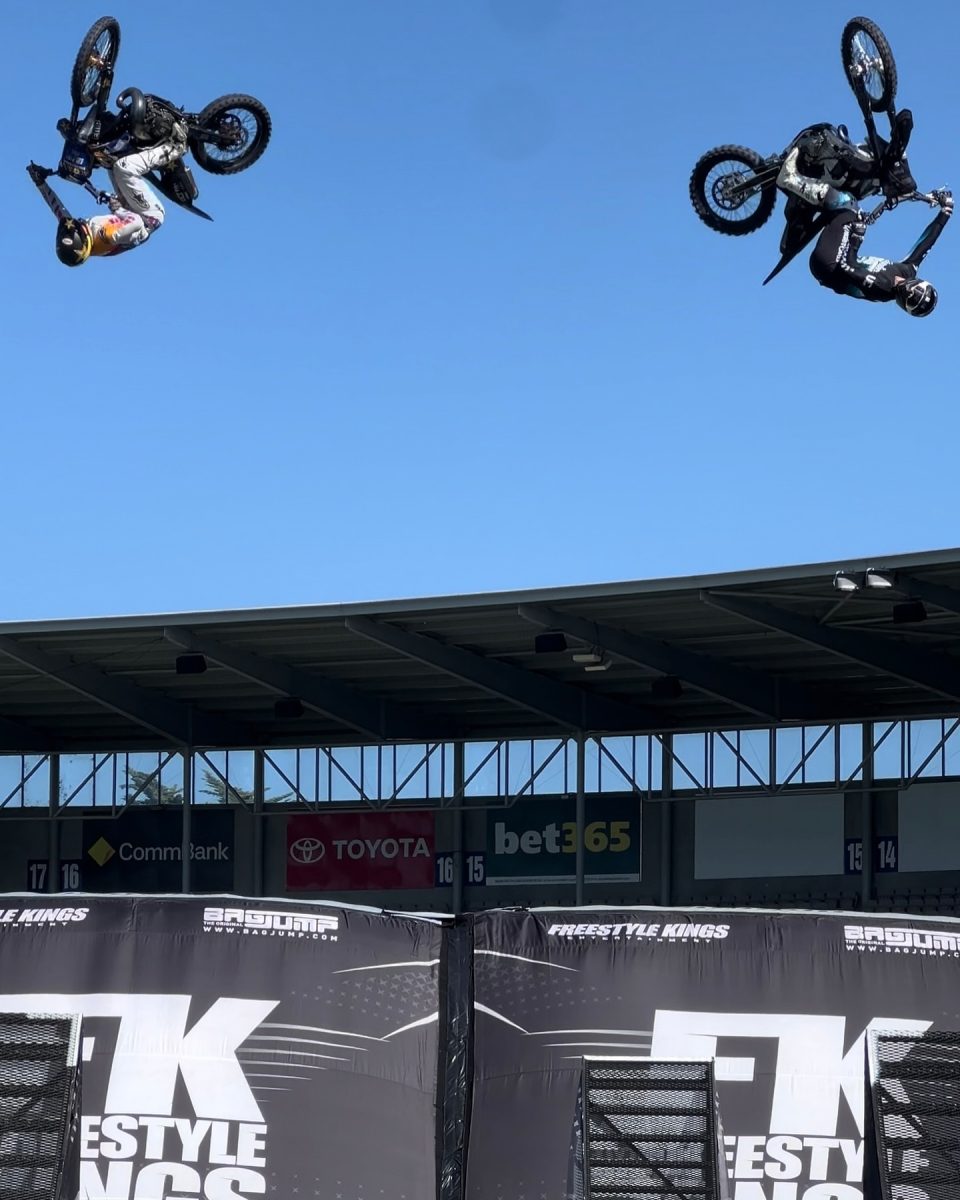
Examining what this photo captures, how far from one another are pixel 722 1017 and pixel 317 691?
2119 centimetres

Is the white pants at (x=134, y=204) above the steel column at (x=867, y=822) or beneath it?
above

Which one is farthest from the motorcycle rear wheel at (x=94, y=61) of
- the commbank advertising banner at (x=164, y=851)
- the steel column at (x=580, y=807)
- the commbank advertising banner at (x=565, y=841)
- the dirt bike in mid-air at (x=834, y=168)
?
the commbank advertising banner at (x=164, y=851)

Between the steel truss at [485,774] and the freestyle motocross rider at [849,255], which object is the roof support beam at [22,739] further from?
the freestyle motocross rider at [849,255]

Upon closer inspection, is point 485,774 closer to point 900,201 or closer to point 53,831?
point 53,831

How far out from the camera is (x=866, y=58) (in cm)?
1284

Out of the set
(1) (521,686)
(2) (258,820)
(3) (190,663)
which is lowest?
(2) (258,820)

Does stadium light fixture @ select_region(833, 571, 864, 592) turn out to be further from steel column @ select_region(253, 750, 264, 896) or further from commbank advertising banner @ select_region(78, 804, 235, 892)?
commbank advertising banner @ select_region(78, 804, 235, 892)

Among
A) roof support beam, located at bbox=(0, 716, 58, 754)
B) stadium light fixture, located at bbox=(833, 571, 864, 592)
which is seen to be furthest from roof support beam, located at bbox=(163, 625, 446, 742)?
stadium light fixture, located at bbox=(833, 571, 864, 592)

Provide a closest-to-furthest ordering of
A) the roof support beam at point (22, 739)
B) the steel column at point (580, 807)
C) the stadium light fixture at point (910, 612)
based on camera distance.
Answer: the stadium light fixture at point (910, 612), the steel column at point (580, 807), the roof support beam at point (22, 739)

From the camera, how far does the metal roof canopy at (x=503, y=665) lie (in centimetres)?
2427

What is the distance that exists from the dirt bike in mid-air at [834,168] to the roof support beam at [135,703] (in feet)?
52.4

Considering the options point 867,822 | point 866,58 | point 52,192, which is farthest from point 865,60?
point 867,822

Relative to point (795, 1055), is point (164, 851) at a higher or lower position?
higher

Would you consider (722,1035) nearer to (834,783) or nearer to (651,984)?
(651,984)
